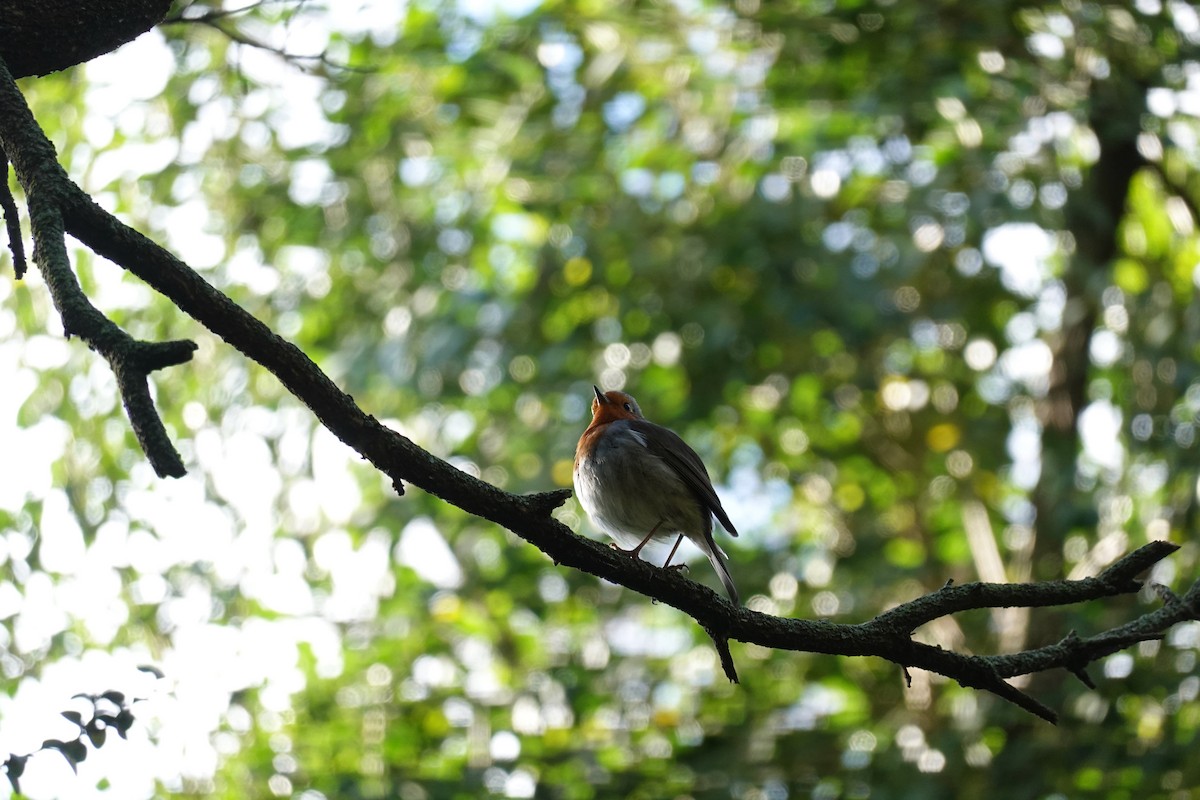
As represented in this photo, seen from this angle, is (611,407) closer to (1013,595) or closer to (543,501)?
(1013,595)

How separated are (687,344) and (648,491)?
263cm

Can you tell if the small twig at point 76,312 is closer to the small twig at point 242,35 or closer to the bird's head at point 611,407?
the small twig at point 242,35

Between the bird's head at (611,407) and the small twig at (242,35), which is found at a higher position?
the small twig at (242,35)

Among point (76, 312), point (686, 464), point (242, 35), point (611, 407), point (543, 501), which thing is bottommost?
point (543, 501)

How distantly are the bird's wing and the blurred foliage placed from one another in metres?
1.77

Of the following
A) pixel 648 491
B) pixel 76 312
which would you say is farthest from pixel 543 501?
pixel 648 491

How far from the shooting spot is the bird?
4133 millimetres

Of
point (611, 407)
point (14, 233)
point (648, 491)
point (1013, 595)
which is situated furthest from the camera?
point (611, 407)

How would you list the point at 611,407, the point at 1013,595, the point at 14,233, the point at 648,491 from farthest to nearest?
the point at 611,407, the point at 648,491, the point at 1013,595, the point at 14,233

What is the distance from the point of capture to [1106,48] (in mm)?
6363

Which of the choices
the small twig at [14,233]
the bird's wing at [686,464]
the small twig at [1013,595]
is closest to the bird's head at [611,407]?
the bird's wing at [686,464]

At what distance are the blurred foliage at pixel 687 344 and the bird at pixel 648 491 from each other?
158 centimetres

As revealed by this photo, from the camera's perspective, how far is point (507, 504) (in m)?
2.02

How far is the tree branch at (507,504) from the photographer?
1.79 metres
